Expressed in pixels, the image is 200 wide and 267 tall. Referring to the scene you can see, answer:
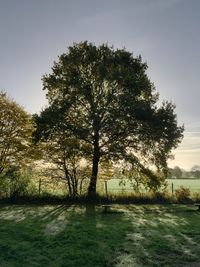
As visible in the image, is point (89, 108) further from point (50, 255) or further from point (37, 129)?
point (50, 255)

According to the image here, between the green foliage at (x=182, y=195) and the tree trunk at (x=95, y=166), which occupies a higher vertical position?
the tree trunk at (x=95, y=166)

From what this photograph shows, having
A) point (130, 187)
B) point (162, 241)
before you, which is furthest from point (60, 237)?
point (130, 187)

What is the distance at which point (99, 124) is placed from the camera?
32.1 m

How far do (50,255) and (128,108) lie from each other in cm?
2069

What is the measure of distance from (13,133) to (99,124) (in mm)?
7535

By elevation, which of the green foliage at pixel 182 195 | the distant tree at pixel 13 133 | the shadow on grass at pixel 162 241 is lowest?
the shadow on grass at pixel 162 241

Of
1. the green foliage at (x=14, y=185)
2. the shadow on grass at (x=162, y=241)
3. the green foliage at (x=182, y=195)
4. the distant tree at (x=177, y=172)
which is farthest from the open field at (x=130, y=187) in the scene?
the distant tree at (x=177, y=172)

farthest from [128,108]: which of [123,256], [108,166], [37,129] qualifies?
[123,256]

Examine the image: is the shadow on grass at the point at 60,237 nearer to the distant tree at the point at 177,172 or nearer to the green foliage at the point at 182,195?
the green foliage at the point at 182,195

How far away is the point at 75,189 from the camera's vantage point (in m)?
33.1

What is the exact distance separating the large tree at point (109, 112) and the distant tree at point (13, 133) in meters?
2.52

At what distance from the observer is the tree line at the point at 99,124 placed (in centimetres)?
3219

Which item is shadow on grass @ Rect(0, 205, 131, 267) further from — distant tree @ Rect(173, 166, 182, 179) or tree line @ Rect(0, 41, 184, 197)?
distant tree @ Rect(173, 166, 182, 179)

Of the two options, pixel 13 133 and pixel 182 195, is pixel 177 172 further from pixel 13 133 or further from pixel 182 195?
pixel 13 133
